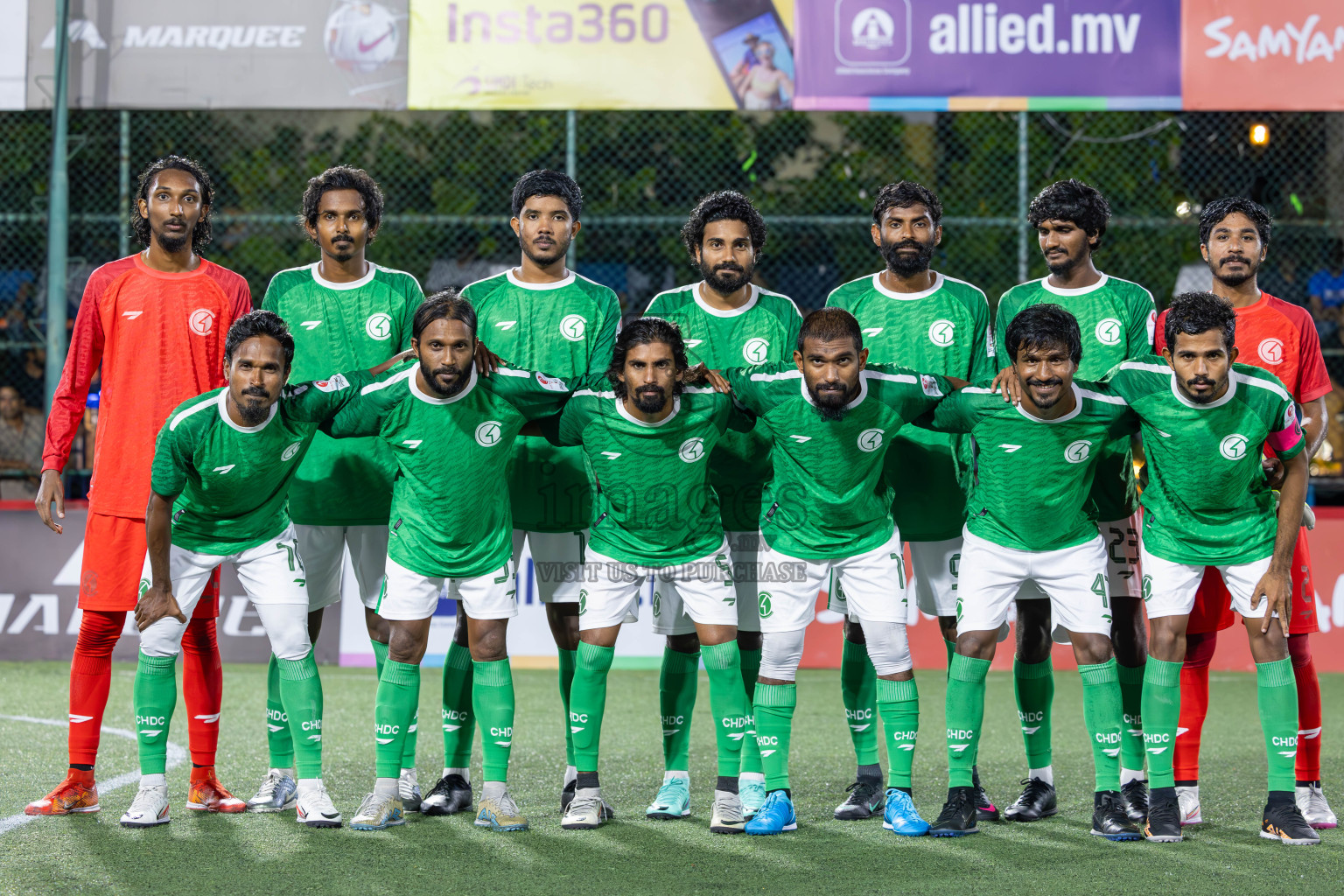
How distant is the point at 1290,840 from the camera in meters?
4.56

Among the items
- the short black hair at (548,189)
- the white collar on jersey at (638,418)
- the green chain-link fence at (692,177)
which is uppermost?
the green chain-link fence at (692,177)

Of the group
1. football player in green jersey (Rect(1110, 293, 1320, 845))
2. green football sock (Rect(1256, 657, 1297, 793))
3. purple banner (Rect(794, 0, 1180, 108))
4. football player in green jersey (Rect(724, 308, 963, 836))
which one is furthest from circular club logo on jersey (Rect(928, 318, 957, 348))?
purple banner (Rect(794, 0, 1180, 108))

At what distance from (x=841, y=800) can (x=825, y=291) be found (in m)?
6.69

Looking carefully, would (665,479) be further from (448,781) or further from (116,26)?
(116,26)

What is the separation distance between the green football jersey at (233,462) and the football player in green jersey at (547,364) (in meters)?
0.61

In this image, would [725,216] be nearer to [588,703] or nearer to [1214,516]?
[588,703]

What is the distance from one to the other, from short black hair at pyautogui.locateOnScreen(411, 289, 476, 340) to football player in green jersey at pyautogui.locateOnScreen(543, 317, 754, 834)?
0.45m

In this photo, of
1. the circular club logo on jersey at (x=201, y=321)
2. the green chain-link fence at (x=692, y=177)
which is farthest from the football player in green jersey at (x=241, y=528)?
the green chain-link fence at (x=692, y=177)

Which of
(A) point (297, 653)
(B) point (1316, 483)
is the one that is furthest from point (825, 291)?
(A) point (297, 653)

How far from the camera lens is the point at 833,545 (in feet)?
15.8

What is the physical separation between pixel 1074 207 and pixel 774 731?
2080 mm

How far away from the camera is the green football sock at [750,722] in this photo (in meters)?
4.96

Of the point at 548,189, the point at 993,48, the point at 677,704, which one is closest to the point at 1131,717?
the point at 677,704

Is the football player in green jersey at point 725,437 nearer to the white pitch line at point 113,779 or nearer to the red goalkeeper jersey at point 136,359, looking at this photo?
the red goalkeeper jersey at point 136,359
